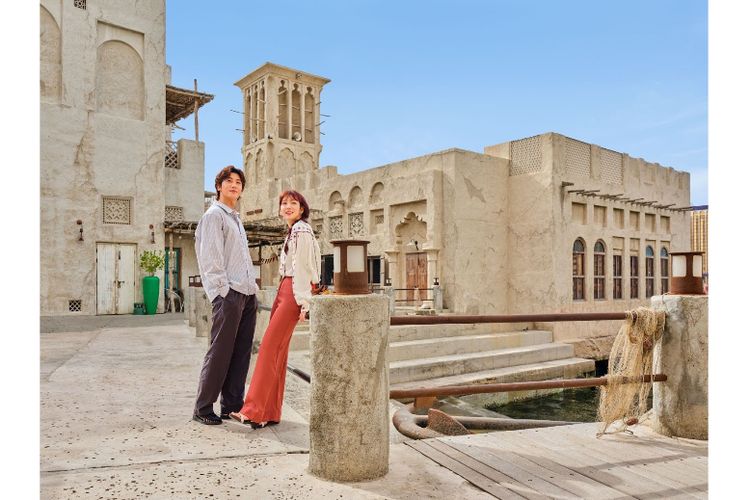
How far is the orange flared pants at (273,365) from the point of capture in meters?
3.57

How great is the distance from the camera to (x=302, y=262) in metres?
3.57

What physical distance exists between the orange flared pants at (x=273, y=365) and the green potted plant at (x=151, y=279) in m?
13.2

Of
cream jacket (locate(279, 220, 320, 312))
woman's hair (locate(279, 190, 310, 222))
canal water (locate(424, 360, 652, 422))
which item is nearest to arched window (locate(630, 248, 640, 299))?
canal water (locate(424, 360, 652, 422))

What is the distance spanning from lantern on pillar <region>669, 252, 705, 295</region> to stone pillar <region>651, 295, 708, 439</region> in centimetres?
8

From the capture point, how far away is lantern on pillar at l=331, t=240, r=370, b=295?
2742 millimetres

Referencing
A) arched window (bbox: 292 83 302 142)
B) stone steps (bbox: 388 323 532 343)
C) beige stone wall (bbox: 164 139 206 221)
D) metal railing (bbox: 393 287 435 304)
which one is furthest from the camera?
arched window (bbox: 292 83 302 142)

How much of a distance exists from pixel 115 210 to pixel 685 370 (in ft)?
50.8

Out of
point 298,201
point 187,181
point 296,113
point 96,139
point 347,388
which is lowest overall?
point 347,388

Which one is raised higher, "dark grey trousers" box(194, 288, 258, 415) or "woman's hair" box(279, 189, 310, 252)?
"woman's hair" box(279, 189, 310, 252)

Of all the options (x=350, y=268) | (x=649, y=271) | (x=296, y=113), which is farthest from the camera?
(x=296, y=113)

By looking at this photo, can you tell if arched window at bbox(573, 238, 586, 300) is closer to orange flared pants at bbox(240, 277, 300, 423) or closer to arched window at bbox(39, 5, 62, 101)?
orange flared pants at bbox(240, 277, 300, 423)

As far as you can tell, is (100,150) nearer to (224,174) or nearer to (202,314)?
(202,314)

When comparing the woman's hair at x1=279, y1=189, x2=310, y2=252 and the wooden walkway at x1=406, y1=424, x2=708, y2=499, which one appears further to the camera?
the woman's hair at x1=279, y1=189, x2=310, y2=252

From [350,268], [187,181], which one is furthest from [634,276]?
[350,268]
